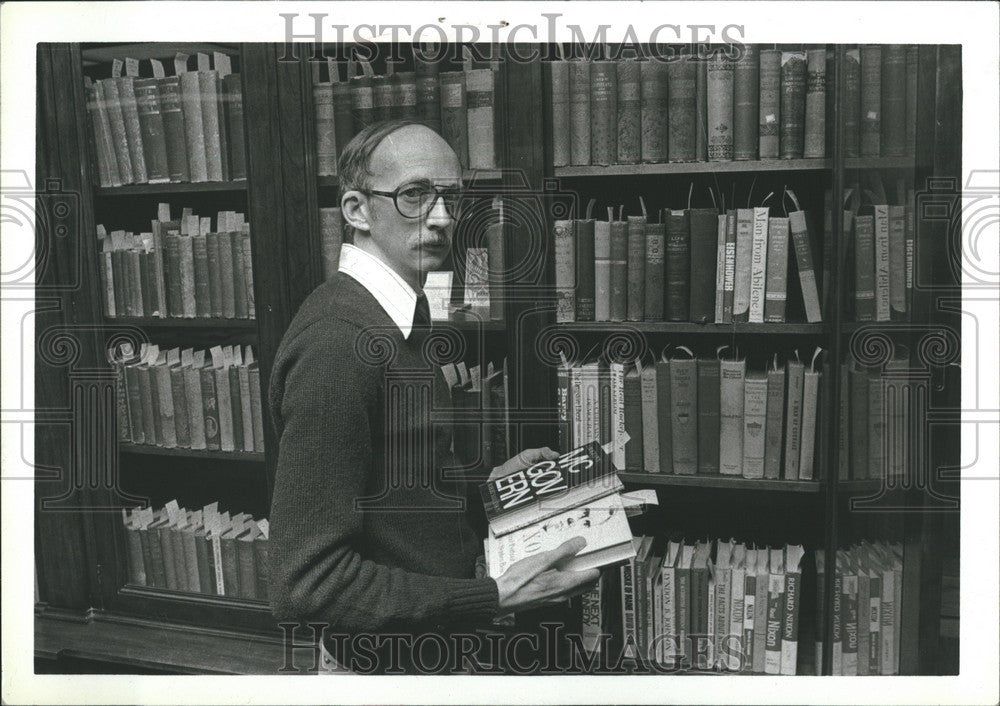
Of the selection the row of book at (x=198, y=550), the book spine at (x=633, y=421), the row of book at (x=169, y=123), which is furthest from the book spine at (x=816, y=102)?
the row of book at (x=198, y=550)

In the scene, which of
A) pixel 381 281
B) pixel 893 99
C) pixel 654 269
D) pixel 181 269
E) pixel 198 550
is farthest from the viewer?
pixel 198 550

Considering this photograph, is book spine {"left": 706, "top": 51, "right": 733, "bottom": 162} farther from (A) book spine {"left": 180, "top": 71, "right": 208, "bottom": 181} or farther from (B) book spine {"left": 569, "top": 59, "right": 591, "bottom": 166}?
(A) book spine {"left": 180, "top": 71, "right": 208, "bottom": 181}

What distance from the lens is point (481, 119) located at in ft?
5.83

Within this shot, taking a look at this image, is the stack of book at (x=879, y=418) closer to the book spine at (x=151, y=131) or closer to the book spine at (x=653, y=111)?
the book spine at (x=653, y=111)

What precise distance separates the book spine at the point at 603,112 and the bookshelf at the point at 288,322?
0.04 meters

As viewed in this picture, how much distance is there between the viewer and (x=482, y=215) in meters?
1.78

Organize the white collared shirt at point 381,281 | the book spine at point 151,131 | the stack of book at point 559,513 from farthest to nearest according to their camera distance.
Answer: the book spine at point 151,131 < the stack of book at point 559,513 < the white collared shirt at point 381,281

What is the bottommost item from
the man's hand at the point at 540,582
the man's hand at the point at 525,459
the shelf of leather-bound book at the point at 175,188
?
the man's hand at the point at 540,582

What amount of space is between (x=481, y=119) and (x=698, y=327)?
2.11 feet

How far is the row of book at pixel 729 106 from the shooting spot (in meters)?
1.70

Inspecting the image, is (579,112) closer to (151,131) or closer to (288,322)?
(288,322)

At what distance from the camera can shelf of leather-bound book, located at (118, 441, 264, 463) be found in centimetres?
195

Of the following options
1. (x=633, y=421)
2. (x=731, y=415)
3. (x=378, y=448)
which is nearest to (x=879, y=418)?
(x=731, y=415)

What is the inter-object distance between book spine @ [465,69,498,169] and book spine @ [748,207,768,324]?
565 mm
